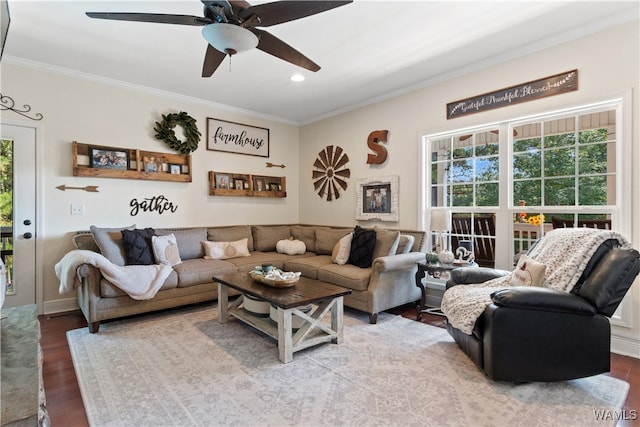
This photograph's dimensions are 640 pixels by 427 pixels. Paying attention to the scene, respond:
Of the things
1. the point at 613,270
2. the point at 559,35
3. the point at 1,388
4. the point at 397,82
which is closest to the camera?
the point at 1,388

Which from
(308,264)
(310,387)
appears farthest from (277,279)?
(308,264)

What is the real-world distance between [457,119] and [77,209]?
4444 mm

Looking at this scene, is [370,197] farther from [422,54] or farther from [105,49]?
[105,49]

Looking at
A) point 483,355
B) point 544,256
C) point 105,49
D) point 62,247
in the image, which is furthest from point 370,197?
point 62,247

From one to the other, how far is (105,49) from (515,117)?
13.3ft

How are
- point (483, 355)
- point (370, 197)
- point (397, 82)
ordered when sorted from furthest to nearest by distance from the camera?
point (370, 197) → point (397, 82) → point (483, 355)

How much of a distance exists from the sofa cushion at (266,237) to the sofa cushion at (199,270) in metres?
0.91

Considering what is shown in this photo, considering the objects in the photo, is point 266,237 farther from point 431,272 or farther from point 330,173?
point 431,272

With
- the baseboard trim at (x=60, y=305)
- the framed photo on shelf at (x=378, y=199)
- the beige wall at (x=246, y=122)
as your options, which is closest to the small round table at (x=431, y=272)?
the beige wall at (x=246, y=122)

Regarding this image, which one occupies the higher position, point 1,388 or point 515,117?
point 515,117

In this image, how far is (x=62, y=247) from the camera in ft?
11.9

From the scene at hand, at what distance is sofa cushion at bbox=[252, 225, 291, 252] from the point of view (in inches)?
191

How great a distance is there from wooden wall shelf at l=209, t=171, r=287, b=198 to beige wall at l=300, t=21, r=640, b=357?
48 cm

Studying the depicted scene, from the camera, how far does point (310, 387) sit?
2.07 meters
